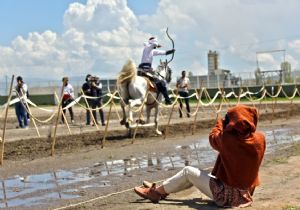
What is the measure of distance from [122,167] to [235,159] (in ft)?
14.5

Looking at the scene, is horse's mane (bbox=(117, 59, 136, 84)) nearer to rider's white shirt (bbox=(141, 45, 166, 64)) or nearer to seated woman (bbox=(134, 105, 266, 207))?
rider's white shirt (bbox=(141, 45, 166, 64))

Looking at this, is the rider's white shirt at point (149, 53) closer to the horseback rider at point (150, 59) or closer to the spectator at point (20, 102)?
the horseback rider at point (150, 59)

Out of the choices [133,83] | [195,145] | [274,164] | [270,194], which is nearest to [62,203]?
[270,194]

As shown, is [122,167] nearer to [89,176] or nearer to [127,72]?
[89,176]

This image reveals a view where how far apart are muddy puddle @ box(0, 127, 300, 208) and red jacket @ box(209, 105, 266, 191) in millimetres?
2464

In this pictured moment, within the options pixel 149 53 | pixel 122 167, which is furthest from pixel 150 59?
pixel 122 167

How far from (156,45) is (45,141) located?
4.29 m

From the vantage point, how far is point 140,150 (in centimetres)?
1323

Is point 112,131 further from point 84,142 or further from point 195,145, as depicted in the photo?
point 195,145

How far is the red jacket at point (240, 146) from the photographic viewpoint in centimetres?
650

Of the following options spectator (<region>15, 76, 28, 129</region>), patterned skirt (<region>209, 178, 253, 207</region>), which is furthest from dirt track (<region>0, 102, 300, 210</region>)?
spectator (<region>15, 76, 28, 129</region>)

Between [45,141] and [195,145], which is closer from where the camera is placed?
[195,145]

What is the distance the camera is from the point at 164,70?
1812 centimetres

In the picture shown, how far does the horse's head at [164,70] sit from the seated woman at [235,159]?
11.0 m
